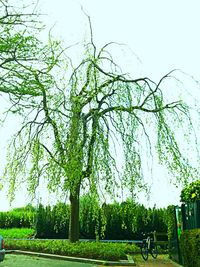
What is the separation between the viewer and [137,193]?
1528cm

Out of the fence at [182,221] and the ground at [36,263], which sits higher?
the fence at [182,221]

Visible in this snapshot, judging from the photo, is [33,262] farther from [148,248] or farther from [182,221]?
[148,248]

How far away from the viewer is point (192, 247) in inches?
428

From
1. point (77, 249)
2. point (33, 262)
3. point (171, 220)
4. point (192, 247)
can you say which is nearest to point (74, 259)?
point (77, 249)

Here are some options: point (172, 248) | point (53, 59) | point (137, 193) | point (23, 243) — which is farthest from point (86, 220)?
point (53, 59)

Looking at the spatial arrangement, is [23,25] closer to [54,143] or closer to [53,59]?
[53,59]

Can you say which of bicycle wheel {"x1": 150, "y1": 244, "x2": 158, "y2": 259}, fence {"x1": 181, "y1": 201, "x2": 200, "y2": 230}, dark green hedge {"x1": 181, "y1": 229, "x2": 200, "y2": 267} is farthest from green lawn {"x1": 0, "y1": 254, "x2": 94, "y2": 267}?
bicycle wheel {"x1": 150, "y1": 244, "x2": 158, "y2": 259}

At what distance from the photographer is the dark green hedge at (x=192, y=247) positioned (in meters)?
10.2

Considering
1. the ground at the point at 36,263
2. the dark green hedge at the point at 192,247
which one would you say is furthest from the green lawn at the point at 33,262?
the dark green hedge at the point at 192,247

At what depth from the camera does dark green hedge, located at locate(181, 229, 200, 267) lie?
10.2 metres

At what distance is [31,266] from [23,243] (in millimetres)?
→ 5492

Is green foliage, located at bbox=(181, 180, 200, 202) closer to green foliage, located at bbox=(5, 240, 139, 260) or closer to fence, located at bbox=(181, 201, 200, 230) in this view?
fence, located at bbox=(181, 201, 200, 230)

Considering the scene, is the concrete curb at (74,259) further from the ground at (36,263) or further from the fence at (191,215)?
the fence at (191,215)

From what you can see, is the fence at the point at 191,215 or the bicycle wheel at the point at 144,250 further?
A: the bicycle wheel at the point at 144,250
